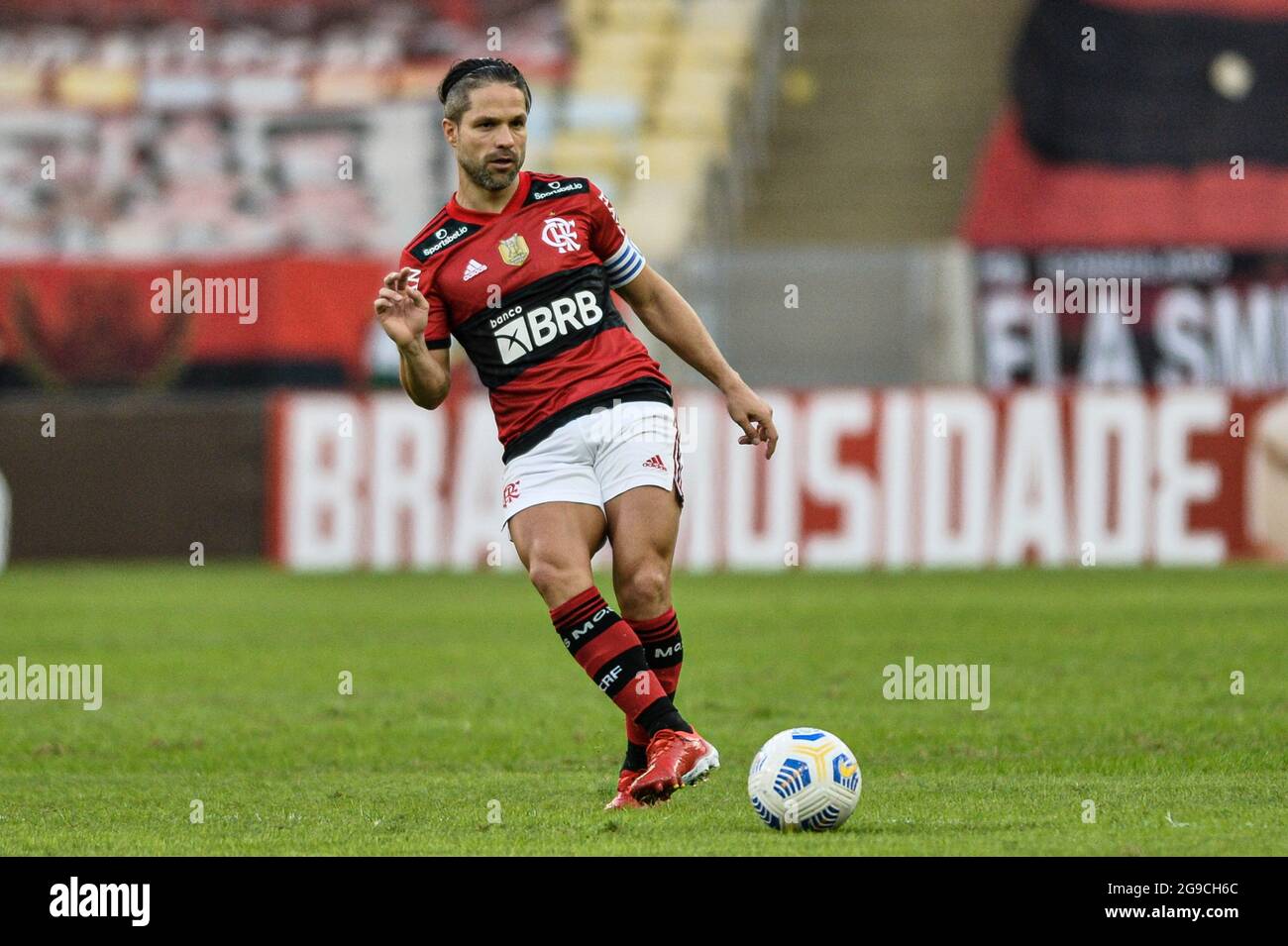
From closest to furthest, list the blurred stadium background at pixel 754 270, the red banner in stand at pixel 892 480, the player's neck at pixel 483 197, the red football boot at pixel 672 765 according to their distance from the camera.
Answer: the red football boot at pixel 672 765
the player's neck at pixel 483 197
the red banner in stand at pixel 892 480
the blurred stadium background at pixel 754 270

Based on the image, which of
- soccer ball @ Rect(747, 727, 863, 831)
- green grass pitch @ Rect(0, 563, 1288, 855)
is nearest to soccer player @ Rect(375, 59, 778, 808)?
soccer ball @ Rect(747, 727, 863, 831)

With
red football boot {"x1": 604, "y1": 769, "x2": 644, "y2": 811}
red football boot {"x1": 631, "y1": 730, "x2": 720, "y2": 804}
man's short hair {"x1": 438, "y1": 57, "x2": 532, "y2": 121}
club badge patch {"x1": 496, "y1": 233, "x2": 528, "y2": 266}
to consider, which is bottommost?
red football boot {"x1": 604, "y1": 769, "x2": 644, "y2": 811}

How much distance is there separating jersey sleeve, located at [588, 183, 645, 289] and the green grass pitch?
173cm

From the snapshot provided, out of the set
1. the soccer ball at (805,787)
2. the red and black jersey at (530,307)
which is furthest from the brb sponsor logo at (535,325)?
the soccer ball at (805,787)

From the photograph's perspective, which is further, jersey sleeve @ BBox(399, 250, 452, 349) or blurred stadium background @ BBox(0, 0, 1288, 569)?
blurred stadium background @ BBox(0, 0, 1288, 569)

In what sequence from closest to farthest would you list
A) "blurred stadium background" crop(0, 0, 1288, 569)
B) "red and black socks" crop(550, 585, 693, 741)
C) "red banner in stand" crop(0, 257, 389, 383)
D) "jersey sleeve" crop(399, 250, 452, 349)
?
"red and black socks" crop(550, 585, 693, 741), "jersey sleeve" crop(399, 250, 452, 349), "blurred stadium background" crop(0, 0, 1288, 569), "red banner in stand" crop(0, 257, 389, 383)

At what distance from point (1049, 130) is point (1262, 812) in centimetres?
1856

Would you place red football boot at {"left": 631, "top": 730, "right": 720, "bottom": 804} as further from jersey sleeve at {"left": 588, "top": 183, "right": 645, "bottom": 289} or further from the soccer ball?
jersey sleeve at {"left": 588, "top": 183, "right": 645, "bottom": 289}

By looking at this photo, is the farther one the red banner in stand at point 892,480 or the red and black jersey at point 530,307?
the red banner in stand at point 892,480

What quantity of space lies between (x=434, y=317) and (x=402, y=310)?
29 centimetres

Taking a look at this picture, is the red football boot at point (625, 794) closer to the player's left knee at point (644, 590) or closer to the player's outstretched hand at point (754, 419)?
the player's left knee at point (644, 590)

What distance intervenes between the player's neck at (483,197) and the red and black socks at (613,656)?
128 cm

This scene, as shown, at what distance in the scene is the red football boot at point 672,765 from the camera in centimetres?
696

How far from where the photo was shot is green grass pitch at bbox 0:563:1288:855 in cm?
672
